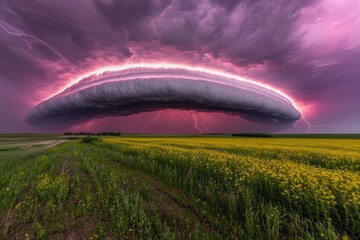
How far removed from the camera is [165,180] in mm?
8906

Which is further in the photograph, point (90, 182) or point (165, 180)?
point (165, 180)

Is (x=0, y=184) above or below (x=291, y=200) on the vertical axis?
below

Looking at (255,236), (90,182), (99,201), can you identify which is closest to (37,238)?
(99,201)

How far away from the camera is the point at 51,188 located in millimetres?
6766

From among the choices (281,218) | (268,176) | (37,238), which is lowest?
(37,238)

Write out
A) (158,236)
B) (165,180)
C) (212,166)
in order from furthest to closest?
(165,180) < (212,166) < (158,236)

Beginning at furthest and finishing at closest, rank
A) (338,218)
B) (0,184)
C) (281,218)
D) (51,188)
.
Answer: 1. (0,184)
2. (51,188)
3. (281,218)
4. (338,218)

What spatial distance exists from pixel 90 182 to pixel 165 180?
12.1 feet

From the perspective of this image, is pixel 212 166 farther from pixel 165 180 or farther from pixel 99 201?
pixel 99 201

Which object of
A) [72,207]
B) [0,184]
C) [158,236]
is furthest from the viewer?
[0,184]

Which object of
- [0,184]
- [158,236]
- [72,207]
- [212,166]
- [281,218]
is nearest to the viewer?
[158,236]

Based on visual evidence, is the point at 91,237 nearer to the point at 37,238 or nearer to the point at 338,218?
the point at 37,238

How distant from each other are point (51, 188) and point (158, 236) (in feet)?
17.4

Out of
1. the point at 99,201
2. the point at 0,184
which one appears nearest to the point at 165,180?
the point at 99,201
